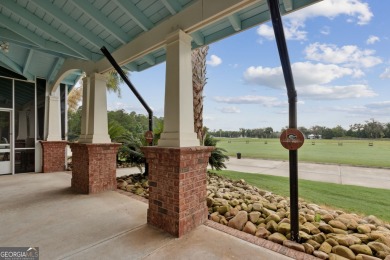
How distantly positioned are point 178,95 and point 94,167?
2747 mm

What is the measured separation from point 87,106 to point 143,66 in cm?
157

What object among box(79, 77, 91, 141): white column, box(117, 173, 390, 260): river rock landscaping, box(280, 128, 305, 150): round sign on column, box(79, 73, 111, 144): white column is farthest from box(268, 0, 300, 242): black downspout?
box(79, 77, 91, 141): white column

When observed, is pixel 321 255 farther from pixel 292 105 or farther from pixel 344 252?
pixel 292 105

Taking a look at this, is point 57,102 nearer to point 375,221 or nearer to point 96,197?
point 96,197

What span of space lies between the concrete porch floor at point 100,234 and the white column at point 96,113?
1.23 m

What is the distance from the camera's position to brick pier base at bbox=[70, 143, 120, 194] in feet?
14.1

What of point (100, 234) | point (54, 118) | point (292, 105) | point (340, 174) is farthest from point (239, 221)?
point (340, 174)

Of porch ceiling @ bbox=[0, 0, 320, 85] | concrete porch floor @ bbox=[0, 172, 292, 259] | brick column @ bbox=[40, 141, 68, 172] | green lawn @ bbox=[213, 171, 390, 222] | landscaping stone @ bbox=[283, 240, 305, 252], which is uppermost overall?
porch ceiling @ bbox=[0, 0, 320, 85]

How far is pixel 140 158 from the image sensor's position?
19.3 feet

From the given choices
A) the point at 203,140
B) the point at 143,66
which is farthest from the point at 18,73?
the point at 203,140

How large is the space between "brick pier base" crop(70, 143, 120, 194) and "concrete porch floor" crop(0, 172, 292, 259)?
36 centimetres

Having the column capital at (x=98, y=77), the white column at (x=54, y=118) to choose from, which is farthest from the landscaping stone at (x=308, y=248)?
the white column at (x=54, y=118)

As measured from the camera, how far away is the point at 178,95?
2.75m

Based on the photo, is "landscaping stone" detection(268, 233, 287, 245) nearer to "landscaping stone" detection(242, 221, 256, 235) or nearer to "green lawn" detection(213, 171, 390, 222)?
"landscaping stone" detection(242, 221, 256, 235)
